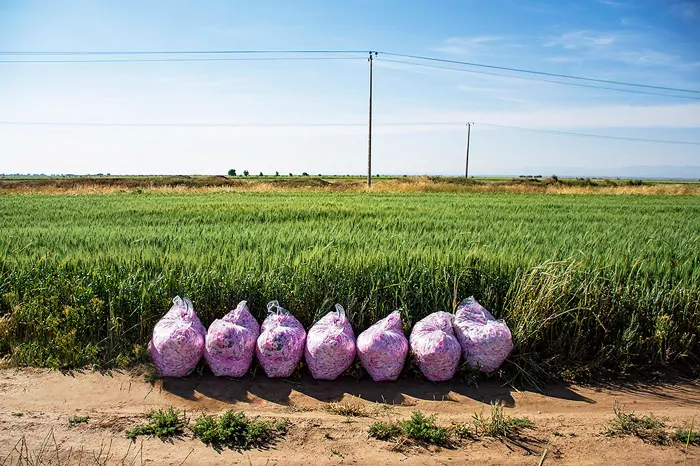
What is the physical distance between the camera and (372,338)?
4.27 m

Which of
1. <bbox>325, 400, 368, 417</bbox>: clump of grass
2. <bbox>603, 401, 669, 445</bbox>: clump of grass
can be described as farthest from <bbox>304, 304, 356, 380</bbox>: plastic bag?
<bbox>603, 401, 669, 445</bbox>: clump of grass

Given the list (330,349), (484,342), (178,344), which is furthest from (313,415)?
(484,342)

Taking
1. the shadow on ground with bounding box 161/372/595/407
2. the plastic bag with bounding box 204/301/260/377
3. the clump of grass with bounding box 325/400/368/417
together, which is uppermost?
the plastic bag with bounding box 204/301/260/377

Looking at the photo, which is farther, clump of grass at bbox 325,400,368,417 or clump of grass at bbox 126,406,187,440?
clump of grass at bbox 325,400,368,417

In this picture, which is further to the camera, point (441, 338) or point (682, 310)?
point (682, 310)

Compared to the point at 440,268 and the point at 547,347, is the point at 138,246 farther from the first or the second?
the point at 547,347

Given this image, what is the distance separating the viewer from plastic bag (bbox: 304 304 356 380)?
168 inches

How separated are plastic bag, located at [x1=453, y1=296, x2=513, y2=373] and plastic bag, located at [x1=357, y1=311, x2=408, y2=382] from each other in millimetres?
574

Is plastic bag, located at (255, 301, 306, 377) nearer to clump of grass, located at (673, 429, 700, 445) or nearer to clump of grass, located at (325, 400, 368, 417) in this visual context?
clump of grass, located at (325, 400, 368, 417)

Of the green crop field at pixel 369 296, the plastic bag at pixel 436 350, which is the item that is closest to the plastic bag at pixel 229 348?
the green crop field at pixel 369 296

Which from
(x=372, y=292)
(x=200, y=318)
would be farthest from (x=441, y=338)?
(x=200, y=318)

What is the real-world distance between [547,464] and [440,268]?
7.59ft

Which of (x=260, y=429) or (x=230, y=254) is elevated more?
(x=230, y=254)

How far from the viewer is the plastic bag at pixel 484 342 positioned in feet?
14.4
